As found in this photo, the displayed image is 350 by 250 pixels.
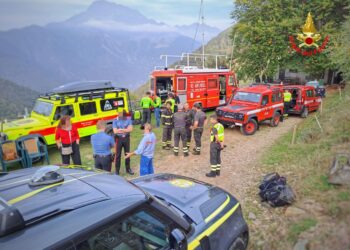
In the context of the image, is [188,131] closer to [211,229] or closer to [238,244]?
[238,244]

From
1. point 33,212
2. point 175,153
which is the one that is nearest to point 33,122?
point 175,153

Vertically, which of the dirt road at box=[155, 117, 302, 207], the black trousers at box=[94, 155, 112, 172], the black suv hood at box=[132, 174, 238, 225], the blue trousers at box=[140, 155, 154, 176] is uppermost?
the black suv hood at box=[132, 174, 238, 225]

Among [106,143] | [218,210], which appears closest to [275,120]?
[106,143]

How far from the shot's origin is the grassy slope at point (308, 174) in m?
4.83

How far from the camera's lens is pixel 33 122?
10047 mm

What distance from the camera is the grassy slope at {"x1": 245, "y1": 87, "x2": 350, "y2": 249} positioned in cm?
483

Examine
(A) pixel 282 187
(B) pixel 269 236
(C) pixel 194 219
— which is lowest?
(B) pixel 269 236

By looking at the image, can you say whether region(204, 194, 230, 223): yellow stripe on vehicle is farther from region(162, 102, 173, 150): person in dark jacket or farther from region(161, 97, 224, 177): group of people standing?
region(162, 102, 173, 150): person in dark jacket

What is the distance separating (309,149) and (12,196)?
8244mm

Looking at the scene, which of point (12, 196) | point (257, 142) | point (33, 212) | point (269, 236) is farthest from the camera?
point (257, 142)

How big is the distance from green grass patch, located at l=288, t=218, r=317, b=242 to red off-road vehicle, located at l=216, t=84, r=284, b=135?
283 inches

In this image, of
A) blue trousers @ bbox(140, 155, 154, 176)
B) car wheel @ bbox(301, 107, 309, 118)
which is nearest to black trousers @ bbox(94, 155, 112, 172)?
blue trousers @ bbox(140, 155, 154, 176)

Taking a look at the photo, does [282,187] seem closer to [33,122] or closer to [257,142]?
[257,142]

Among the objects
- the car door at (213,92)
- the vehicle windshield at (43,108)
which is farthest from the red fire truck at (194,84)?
the vehicle windshield at (43,108)
